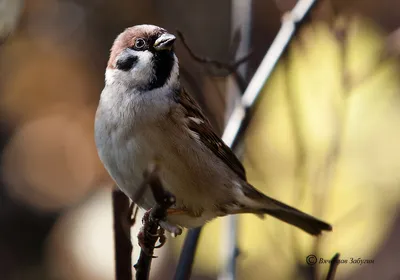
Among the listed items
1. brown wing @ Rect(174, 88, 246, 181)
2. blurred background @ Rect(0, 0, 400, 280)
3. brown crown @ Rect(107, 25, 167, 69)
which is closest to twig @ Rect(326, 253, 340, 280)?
blurred background @ Rect(0, 0, 400, 280)

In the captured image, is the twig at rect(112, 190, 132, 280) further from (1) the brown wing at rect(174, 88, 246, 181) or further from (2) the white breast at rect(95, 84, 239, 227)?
(1) the brown wing at rect(174, 88, 246, 181)

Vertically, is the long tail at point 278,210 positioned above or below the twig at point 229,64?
below

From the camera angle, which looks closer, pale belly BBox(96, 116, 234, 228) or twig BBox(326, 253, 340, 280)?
twig BBox(326, 253, 340, 280)

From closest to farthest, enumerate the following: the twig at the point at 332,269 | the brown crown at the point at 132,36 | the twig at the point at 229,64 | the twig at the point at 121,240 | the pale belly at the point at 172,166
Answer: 1. the twig at the point at 121,240
2. the twig at the point at 332,269
3. the twig at the point at 229,64
4. the pale belly at the point at 172,166
5. the brown crown at the point at 132,36

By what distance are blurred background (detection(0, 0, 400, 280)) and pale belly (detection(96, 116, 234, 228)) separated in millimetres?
163

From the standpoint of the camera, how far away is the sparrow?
1950 millimetres

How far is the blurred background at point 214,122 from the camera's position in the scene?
7.57 feet

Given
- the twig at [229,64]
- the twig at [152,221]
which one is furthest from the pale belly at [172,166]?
the twig at [152,221]

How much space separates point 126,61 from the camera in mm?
2127

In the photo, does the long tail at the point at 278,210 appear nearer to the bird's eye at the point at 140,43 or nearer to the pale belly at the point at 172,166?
the pale belly at the point at 172,166

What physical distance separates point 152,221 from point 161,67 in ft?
2.66

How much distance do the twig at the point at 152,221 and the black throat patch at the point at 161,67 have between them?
665 mm

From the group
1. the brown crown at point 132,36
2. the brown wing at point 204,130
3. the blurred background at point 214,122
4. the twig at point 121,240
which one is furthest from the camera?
the blurred background at point 214,122
